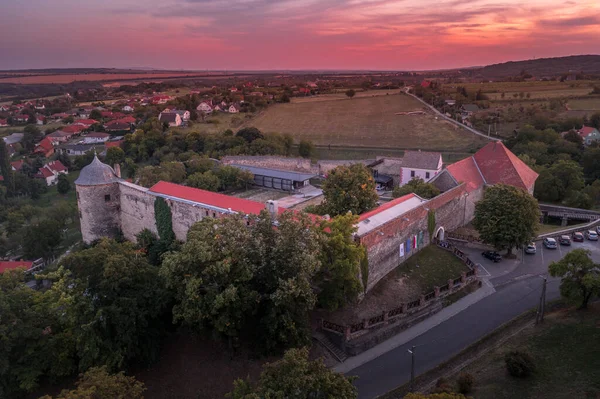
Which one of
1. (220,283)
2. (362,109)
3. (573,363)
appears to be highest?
(362,109)

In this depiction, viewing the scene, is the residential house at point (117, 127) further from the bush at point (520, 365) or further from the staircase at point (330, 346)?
the bush at point (520, 365)

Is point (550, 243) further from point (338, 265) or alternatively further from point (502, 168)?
point (338, 265)

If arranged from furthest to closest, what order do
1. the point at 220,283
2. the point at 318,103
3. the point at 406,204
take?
the point at 318,103 < the point at 406,204 < the point at 220,283

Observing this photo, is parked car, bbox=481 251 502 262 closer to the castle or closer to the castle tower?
the castle

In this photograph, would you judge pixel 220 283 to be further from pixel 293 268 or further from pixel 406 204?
pixel 406 204

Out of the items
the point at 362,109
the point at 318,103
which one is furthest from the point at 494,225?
the point at 318,103

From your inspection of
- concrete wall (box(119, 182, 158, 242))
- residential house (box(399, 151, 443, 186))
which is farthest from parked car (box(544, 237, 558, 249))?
concrete wall (box(119, 182, 158, 242))

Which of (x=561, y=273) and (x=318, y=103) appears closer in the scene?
(x=561, y=273)

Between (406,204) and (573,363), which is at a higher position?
(406,204)

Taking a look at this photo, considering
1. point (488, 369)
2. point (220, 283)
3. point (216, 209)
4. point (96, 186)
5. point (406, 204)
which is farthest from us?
point (96, 186)
